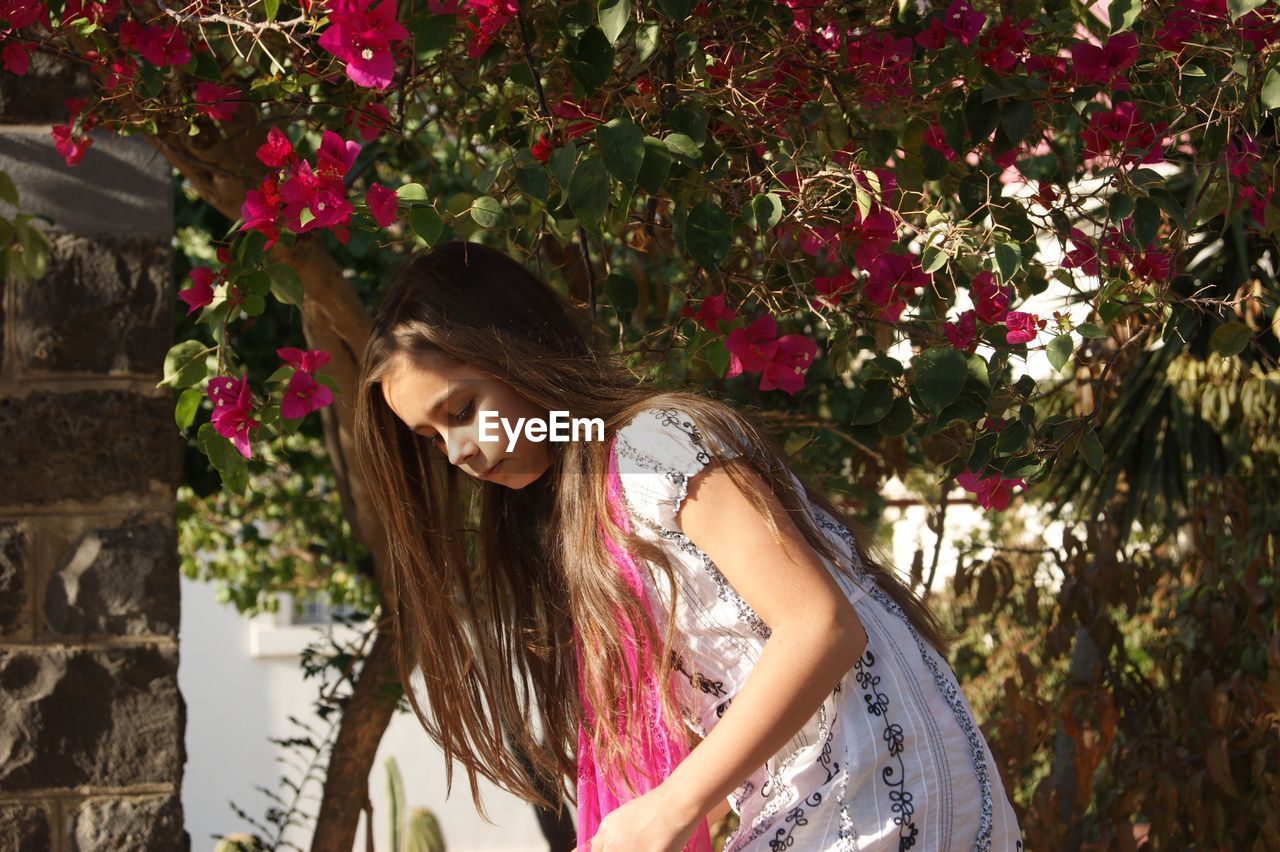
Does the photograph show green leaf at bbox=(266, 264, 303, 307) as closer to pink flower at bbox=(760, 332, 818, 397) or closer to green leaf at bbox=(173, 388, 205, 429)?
green leaf at bbox=(173, 388, 205, 429)

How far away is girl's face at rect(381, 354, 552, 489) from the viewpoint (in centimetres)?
163

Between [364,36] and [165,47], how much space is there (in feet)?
1.38

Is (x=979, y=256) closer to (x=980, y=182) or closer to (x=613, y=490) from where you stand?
(x=980, y=182)

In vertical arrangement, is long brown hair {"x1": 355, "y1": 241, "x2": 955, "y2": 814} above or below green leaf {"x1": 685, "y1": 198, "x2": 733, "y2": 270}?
below

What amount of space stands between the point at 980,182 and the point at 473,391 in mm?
757

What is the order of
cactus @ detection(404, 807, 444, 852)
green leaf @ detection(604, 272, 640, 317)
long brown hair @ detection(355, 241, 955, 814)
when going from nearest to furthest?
1. long brown hair @ detection(355, 241, 955, 814)
2. green leaf @ detection(604, 272, 640, 317)
3. cactus @ detection(404, 807, 444, 852)

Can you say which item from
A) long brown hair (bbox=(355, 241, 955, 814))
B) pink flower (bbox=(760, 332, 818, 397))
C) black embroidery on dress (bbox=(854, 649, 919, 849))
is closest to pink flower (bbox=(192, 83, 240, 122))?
long brown hair (bbox=(355, 241, 955, 814))

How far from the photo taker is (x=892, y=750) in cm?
148

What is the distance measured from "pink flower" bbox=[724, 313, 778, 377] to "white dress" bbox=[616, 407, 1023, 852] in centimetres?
40

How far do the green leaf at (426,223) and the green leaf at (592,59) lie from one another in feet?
0.75

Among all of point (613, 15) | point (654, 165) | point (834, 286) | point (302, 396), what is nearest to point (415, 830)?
point (302, 396)

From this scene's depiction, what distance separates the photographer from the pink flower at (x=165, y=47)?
1889mm

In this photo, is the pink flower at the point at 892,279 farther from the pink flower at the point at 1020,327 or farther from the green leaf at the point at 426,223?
the green leaf at the point at 426,223

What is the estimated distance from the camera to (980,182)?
1920 millimetres
